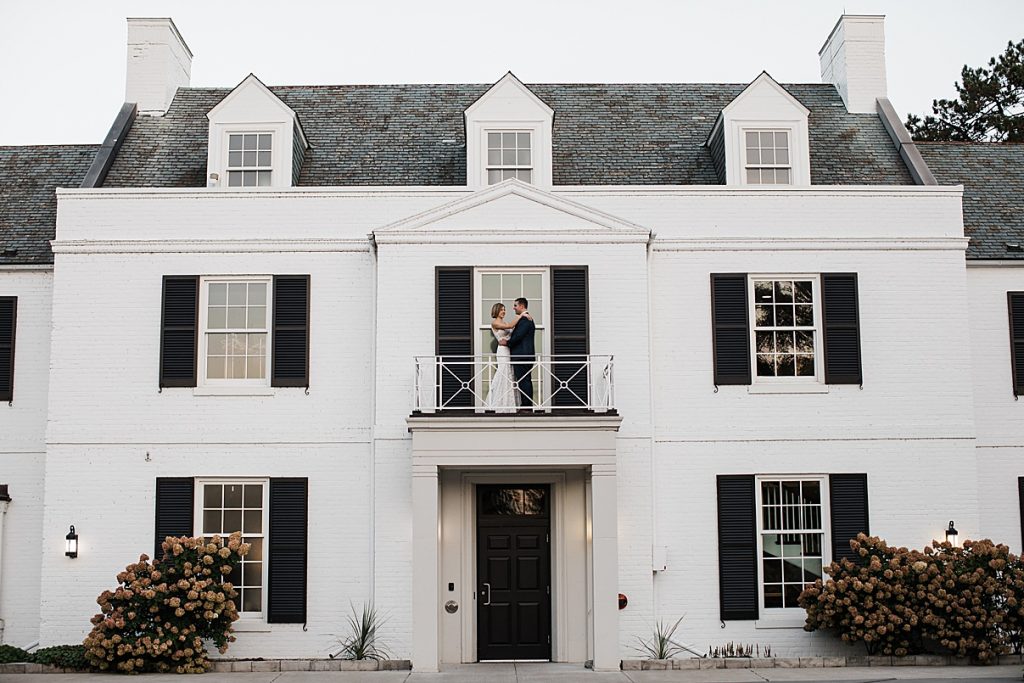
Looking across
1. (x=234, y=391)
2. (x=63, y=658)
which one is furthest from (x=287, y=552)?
(x=63, y=658)

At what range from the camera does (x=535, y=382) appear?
16938mm

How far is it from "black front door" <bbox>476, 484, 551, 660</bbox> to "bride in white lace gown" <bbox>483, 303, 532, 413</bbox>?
174 centimetres

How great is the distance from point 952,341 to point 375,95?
36.4 ft

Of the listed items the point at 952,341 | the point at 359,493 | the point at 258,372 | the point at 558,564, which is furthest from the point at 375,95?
the point at 952,341

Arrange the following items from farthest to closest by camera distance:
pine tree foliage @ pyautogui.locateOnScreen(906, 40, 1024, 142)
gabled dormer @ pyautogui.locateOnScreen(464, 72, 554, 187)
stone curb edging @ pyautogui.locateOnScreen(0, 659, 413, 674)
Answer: pine tree foliage @ pyautogui.locateOnScreen(906, 40, 1024, 142), gabled dormer @ pyautogui.locateOnScreen(464, 72, 554, 187), stone curb edging @ pyautogui.locateOnScreen(0, 659, 413, 674)

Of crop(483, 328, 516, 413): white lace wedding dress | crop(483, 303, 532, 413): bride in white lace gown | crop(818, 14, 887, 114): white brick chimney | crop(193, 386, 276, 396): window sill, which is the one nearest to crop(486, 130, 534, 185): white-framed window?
crop(483, 303, 532, 413): bride in white lace gown

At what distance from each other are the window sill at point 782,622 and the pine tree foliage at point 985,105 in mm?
20935

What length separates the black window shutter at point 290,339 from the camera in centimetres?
1723

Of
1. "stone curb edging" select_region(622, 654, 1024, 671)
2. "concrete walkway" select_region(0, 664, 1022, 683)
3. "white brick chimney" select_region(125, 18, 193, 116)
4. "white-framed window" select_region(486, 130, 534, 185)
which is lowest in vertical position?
"concrete walkway" select_region(0, 664, 1022, 683)

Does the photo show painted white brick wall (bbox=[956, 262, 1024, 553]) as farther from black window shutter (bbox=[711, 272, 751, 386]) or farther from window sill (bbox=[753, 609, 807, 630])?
black window shutter (bbox=[711, 272, 751, 386])

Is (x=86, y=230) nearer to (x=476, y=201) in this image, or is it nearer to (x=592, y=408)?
(x=476, y=201)

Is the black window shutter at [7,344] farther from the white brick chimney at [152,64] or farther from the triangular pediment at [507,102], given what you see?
the triangular pediment at [507,102]

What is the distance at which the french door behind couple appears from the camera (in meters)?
17.0

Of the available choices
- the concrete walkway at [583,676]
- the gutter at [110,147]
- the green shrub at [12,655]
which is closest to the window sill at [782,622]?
the concrete walkway at [583,676]
